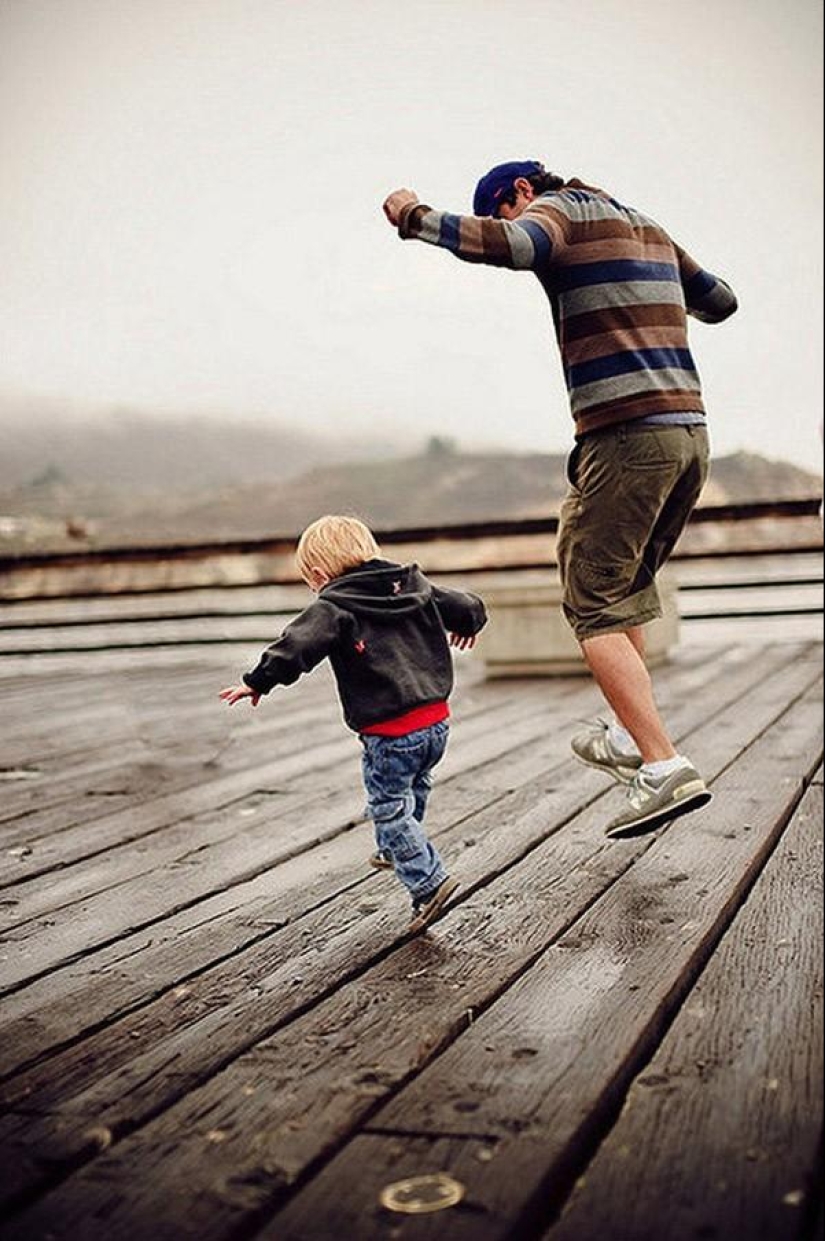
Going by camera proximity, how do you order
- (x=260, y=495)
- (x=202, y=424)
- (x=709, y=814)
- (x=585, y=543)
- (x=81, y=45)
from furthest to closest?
(x=202, y=424) < (x=260, y=495) < (x=81, y=45) < (x=709, y=814) < (x=585, y=543)

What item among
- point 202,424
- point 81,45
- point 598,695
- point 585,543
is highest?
point 81,45

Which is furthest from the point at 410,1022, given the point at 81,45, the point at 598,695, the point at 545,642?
the point at 81,45

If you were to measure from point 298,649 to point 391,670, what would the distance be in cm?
19

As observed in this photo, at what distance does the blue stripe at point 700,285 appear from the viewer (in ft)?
10.1

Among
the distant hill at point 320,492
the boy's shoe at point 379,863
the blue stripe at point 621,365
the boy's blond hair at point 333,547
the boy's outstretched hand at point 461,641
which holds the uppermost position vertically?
the distant hill at point 320,492

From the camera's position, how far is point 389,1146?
4.83ft

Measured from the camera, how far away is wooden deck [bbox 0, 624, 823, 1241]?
1.36 m

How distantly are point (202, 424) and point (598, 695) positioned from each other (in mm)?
27894

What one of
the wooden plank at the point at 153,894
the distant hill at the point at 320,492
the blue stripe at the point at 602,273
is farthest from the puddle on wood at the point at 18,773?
the distant hill at the point at 320,492

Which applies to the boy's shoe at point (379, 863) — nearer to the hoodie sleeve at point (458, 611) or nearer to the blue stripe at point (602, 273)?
the hoodie sleeve at point (458, 611)

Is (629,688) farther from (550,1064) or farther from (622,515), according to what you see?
(550,1064)

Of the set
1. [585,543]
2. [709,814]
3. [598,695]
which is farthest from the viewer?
[598,695]

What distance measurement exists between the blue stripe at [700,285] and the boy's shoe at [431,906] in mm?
1424

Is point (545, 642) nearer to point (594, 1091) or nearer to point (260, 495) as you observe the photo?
point (594, 1091)
